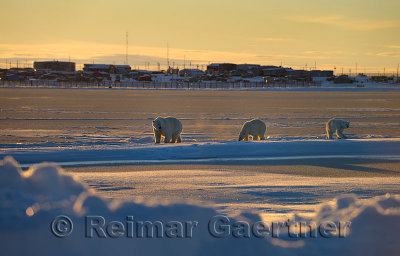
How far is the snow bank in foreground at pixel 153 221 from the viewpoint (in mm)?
3047

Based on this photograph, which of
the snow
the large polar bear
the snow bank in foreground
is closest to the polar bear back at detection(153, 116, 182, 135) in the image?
the large polar bear

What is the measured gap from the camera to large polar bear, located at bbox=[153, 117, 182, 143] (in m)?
15.6

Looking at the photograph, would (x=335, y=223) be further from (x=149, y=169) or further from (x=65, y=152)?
(x=65, y=152)

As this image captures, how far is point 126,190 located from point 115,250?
312cm

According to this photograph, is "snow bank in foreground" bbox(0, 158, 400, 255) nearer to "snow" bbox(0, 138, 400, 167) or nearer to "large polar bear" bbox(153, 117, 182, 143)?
"snow" bbox(0, 138, 400, 167)

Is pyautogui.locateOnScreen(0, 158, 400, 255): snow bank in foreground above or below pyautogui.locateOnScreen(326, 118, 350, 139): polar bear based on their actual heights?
above

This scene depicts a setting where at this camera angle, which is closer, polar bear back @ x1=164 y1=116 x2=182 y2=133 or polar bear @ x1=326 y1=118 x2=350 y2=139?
polar bear back @ x1=164 y1=116 x2=182 y2=133

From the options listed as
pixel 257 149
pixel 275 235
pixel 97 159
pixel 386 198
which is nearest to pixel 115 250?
pixel 275 235

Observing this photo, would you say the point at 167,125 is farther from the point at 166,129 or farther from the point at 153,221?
the point at 153,221

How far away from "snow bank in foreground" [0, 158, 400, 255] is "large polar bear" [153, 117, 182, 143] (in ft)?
39.0

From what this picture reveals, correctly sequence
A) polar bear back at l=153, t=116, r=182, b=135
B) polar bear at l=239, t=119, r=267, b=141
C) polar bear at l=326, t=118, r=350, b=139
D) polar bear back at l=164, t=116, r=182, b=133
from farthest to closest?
polar bear at l=326, t=118, r=350, b=139
polar bear at l=239, t=119, r=267, b=141
polar bear back at l=164, t=116, r=182, b=133
polar bear back at l=153, t=116, r=182, b=135

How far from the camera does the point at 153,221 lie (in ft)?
11.1

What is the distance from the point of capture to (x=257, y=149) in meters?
10.1

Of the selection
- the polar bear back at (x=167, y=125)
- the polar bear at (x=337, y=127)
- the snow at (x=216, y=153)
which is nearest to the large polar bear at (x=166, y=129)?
the polar bear back at (x=167, y=125)
